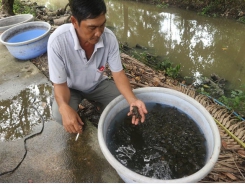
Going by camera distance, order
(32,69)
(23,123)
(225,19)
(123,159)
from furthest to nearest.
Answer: (225,19) < (32,69) < (23,123) < (123,159)

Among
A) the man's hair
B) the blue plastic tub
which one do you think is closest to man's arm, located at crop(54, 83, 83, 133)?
the man's hair

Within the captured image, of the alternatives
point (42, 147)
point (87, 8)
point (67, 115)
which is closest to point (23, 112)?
point (42, 147)

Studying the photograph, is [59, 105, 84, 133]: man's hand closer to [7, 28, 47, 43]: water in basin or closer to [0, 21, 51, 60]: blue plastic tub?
[0, 21, 51, 60]: blue plastic tub

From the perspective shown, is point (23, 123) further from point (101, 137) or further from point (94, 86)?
point (101, 137)

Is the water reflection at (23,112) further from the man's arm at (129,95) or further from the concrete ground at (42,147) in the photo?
the man's arm at (129,95)

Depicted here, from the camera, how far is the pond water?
5074mm

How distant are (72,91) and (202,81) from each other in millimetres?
3285

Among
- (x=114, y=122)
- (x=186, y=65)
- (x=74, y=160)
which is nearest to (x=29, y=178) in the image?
(x=74, y=160)

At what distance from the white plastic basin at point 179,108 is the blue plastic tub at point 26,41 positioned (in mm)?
2468

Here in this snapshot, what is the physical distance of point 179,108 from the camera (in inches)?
76.0

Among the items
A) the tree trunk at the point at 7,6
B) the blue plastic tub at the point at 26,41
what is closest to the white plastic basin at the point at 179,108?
the blue plastic tub at the point at 26,41

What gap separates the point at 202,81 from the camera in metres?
4.50

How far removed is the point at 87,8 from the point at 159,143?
1.27 metres

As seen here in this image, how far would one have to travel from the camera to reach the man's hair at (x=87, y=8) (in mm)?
1472
